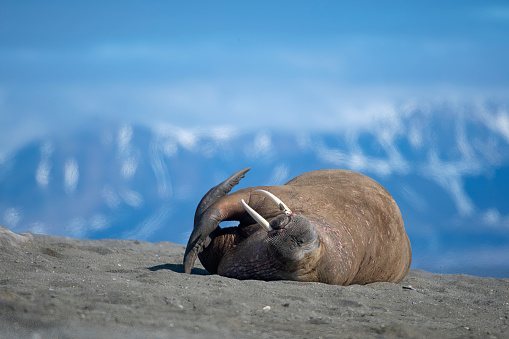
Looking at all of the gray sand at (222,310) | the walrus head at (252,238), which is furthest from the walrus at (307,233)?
the gray sand at (222,310)

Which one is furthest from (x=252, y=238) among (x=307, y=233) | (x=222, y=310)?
(x=222, y=310)

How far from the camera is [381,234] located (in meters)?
6.23

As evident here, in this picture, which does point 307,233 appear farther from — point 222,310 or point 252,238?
point 222,310

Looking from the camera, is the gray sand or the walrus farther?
the walrus

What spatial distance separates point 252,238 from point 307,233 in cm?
91

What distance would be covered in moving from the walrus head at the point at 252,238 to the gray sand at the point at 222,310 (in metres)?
0.26

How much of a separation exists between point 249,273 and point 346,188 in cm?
182

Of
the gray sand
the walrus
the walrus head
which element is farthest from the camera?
the walrus

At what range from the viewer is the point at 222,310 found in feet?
11.9

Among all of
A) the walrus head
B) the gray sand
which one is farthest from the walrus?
the gray sand

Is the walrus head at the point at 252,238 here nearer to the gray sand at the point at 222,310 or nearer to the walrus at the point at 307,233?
the walrus at the point at 307,233

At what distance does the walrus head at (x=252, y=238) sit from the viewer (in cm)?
481

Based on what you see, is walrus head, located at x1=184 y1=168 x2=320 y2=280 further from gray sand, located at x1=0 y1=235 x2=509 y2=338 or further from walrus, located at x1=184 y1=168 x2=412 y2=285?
gray sand, located at x1=0 y1=235 x2=509 y2=338

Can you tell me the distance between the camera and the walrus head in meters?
4.81
